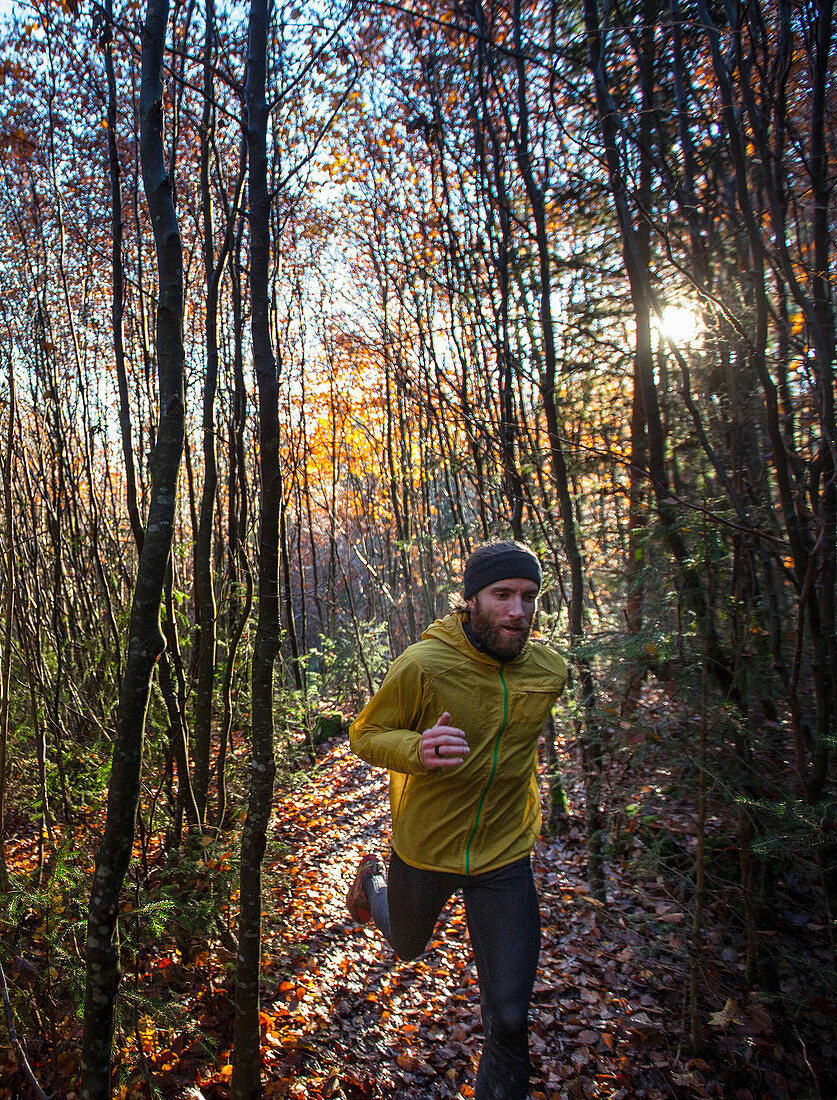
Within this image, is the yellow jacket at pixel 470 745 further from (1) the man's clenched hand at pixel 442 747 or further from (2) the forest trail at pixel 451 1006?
(2) the forest trail at pixel 451 1006

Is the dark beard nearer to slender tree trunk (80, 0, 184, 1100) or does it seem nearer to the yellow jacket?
the yellow jacket

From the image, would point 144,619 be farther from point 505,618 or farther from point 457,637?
point 505,618

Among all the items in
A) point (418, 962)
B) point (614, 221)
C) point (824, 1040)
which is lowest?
point (418, 962)

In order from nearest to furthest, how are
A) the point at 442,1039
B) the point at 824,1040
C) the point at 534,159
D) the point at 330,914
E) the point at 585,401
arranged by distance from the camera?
the point at 824,1040 → the point at 442,1039 → the point at 330,914 → the point at 534,159 → the point at 585,401

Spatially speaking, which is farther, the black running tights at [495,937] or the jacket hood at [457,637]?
the jacket hood at [457,637]

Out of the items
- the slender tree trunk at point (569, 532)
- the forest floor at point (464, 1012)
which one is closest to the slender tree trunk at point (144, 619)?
the forest floor at point (464, 1012)

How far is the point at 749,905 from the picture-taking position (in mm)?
2852

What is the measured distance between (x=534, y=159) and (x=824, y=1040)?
5.91m

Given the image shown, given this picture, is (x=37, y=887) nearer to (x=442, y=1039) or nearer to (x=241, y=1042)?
(x=241, y=1042)

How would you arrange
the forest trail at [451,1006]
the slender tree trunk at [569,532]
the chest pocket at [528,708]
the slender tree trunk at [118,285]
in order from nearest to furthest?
the chest pocket at [528,708]
the forest trail at [451,1006]
the slender tree trunk at [118,285]
the slender tree trunk at [569,532]

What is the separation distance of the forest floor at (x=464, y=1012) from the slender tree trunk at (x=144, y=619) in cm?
65

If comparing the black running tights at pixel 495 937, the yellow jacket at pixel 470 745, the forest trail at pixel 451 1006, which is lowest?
the forest trail at pixel 451 1006

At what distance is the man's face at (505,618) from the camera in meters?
2.64

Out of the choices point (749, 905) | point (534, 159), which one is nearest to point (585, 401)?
point (534, 159)
